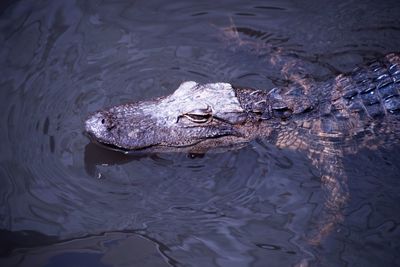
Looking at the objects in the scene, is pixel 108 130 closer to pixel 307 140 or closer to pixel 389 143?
pixel 307 140

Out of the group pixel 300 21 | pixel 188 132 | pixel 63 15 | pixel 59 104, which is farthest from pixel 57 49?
pixel 300 21

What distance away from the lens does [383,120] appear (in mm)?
A: 4387

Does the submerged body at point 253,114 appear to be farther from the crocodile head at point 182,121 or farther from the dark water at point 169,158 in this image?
the dark water at point 169,158

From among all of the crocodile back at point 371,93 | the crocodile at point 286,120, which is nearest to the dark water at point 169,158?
the crocodile at point 286,120


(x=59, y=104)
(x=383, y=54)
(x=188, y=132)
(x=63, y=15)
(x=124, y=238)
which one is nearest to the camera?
(x=124, y=238)

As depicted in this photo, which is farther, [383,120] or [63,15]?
[63,15]

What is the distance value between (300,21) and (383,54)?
1196 millimetres

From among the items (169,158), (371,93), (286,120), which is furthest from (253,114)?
(371,93)

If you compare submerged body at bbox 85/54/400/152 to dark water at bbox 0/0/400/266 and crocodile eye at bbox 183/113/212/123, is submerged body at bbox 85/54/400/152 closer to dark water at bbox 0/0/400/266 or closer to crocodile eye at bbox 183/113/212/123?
crocodile eye at bbox 183/113/212/123

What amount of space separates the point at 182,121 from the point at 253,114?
30.3 inches

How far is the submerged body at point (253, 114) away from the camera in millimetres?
4312

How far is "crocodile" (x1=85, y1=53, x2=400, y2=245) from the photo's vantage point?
430 centimetres

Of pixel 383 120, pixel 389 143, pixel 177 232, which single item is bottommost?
pixel 177 232

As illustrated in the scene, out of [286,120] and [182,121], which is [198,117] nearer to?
[182,121]
